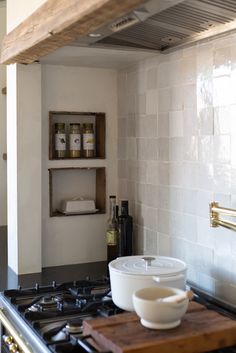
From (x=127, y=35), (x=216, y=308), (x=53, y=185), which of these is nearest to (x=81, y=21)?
(x=127, y=35)

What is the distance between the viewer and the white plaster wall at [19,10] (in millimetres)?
1682

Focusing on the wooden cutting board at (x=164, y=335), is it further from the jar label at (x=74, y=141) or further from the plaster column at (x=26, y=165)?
the jar label at (x=74, y=141)

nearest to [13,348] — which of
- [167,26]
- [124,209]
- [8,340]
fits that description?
[8,340]

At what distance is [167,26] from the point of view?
151 centimetres

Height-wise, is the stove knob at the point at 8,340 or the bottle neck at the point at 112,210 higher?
the bottle neck at the point at 112,210

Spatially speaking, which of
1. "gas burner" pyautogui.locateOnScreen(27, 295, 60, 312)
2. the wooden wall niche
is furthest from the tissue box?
"gas burner" pyautogui.locateOnScreen(27, 295, 60, 312)

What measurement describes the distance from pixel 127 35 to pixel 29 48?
304 mm

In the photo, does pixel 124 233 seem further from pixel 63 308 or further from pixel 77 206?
pixel 63 308

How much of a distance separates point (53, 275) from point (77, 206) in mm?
292

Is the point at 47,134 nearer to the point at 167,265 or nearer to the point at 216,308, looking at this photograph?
the point at 167,265

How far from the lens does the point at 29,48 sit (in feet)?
5.32

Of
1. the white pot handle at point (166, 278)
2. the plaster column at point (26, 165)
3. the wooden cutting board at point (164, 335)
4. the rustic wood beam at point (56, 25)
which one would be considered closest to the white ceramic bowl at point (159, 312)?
the wooden cutting board at point (164, 335)

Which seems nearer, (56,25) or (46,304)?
(56,25)

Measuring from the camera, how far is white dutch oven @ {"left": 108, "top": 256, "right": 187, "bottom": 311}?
1403 mm
